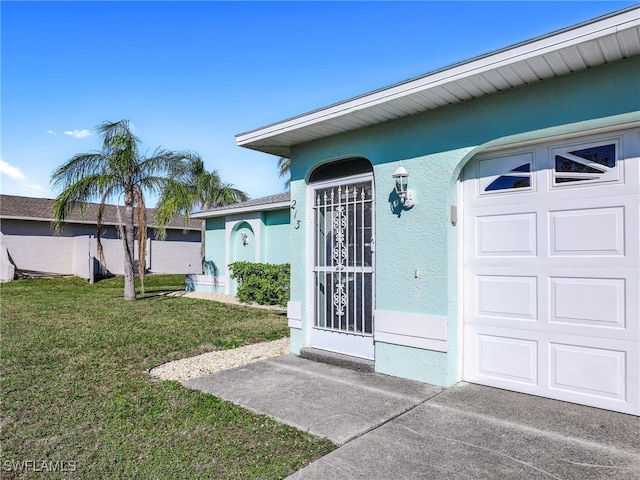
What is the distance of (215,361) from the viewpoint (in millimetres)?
5652

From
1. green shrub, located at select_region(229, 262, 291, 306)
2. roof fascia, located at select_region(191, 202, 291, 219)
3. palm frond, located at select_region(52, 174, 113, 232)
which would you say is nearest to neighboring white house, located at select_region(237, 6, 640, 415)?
green shrub, located at select_region(229, 262, 291, 306)

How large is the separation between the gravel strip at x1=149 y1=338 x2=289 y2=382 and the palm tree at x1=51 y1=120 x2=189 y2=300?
7330 millimetres

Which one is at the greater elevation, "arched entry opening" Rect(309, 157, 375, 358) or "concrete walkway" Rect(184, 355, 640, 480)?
"arched entry opening" Rect(309, 157, 375, 358)

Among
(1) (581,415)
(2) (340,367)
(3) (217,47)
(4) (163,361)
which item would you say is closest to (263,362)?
(2) (340,367)

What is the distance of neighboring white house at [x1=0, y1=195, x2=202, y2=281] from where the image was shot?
60.0 ft

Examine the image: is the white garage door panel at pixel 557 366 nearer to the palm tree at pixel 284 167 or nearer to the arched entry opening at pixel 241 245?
the arched entry opening at pixel 241 245

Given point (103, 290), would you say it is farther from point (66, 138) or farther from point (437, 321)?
point (437, 321)

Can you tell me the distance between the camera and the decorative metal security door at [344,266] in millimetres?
5277

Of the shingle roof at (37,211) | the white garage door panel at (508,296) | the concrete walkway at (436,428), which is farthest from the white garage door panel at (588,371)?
the shingle roof at (37,211)

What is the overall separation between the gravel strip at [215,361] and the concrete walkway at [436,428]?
442 millimetres

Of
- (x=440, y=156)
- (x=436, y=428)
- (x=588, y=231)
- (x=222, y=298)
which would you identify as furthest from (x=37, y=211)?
(x=588, y=231)

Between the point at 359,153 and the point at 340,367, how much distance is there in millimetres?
2838

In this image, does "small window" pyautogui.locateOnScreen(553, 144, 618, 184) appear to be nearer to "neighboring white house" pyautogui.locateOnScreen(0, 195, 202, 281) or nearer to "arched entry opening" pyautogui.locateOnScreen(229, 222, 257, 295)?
"arched entry opening" pyautogui.locateOnScreen(229, 222, 257, 295)

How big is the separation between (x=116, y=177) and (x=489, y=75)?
1119 cm
